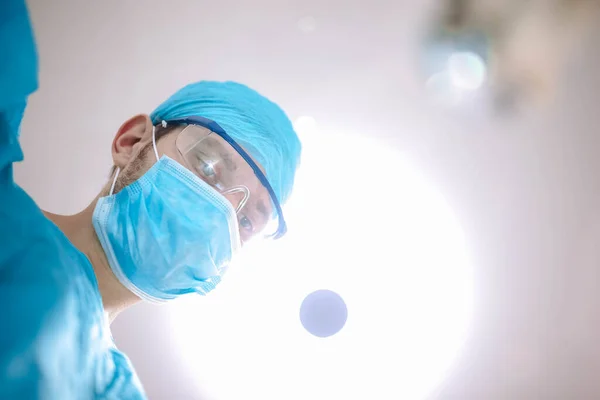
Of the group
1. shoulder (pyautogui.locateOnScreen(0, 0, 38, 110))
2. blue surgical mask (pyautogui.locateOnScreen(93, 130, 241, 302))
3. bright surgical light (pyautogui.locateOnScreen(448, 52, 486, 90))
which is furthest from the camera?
bright surgical light (pyautogui.locateOnScreen(448, 52, 486, 90))

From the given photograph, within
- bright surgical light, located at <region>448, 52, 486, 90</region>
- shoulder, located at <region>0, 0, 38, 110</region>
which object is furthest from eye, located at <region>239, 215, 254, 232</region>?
bright surgical light, located at <region>448, 52, 486, 90</region>

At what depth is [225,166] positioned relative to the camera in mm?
831

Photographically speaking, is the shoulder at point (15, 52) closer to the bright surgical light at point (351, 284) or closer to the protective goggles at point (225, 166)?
the protective goggles at point (225, 166)

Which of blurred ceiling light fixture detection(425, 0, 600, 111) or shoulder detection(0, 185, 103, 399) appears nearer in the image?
shoulder detection(0, 185, 103, 399)

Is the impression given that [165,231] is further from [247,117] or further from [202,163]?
[247,117]

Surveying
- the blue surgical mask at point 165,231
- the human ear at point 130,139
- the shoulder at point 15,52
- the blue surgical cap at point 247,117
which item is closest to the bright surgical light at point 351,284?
the blue surgical cap at point 247,117

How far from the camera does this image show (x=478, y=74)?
0.95m

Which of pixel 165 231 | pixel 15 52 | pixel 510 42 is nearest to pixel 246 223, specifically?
pixel 165 231

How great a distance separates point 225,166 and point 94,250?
30 centimetres

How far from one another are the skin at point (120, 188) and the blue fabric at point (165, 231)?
0.8 inches

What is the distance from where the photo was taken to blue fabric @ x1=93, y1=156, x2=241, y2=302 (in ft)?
2.38

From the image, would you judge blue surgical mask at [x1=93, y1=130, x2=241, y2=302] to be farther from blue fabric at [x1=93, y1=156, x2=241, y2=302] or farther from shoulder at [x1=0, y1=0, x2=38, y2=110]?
shoulder at [x1=0, y1=0, x2=38, y2=110]

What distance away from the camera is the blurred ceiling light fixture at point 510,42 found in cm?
90

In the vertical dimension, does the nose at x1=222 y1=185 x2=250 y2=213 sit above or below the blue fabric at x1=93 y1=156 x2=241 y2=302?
above
